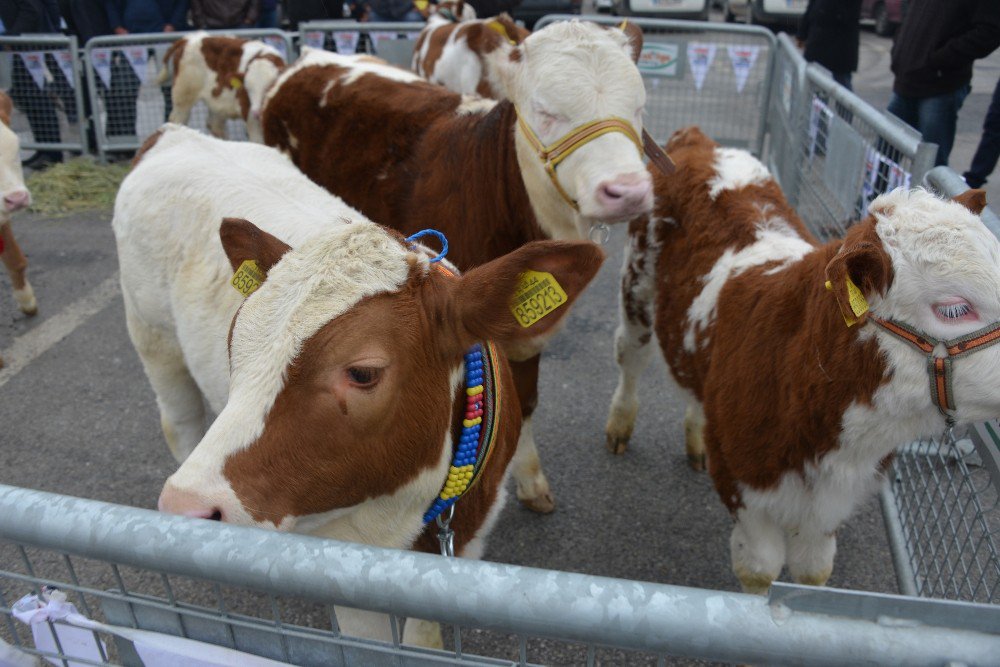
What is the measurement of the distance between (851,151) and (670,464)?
177 cm

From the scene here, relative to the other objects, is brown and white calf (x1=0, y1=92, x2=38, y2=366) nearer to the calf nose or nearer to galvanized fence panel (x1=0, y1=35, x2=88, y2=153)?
galvanized fence panel (x1=0, y1=35, x2=88, y2=153)

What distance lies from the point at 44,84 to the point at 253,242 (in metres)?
7.78

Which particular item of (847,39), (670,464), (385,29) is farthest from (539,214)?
(385,29)

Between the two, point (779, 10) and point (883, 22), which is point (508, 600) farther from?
point (883, 22)

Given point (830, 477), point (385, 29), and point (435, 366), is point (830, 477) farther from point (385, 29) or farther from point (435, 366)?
point (385, 29)

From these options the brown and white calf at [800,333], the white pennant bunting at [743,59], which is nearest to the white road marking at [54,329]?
the brown and white calf at [800,333]

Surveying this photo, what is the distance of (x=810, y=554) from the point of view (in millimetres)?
2541

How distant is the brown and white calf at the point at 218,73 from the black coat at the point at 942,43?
204 inches

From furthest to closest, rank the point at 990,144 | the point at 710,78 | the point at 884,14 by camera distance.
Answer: the point at 884,14
the point at 710,78
the point at 990,144

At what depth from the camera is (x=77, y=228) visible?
6695mm

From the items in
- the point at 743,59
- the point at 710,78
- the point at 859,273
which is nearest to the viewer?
the point at 859,273

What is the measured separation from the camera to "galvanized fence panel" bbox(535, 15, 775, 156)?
6.82 metres

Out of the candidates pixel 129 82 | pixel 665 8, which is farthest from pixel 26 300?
pixel 665 8

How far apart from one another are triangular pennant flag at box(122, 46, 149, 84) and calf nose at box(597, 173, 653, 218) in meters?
6.87
